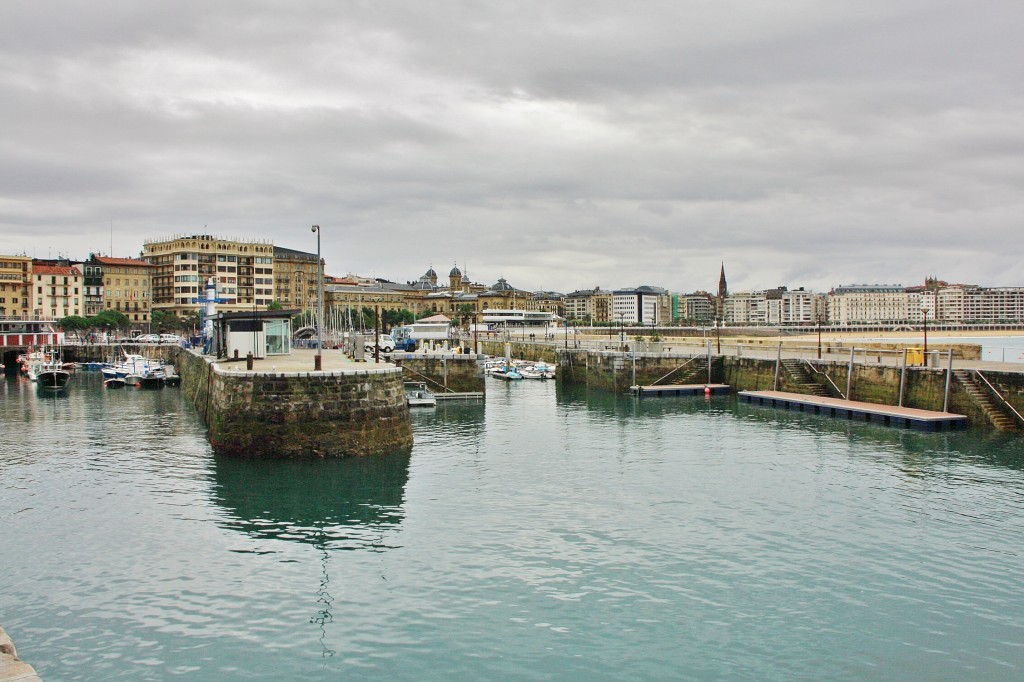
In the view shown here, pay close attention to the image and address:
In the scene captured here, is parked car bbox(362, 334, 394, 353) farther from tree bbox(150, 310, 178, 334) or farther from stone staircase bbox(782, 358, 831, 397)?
tree bbox(150, 310, 178, 334)

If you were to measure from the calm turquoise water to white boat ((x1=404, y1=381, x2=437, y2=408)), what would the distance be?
19.3 metres

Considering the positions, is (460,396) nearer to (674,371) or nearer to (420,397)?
(420,397)

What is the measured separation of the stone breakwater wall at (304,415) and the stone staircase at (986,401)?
31524 mm

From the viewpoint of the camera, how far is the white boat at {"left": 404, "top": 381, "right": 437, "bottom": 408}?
5781 cm

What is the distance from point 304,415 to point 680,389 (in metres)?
39.2

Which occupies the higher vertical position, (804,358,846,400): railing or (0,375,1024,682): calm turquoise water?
(804,358,846,400): railing

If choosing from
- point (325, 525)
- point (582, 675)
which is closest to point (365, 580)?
point (325, 525)

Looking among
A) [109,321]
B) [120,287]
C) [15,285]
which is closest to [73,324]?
[109,321]

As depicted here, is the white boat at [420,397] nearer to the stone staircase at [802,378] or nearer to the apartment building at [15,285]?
the stone staircase at [802,378]

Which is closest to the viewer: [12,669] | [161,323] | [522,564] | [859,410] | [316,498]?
[12,669]

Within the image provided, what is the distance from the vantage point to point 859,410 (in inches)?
1925

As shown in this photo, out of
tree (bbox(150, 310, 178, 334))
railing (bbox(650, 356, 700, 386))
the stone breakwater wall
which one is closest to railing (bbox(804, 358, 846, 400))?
railing (bbox(650, 356, 700, 386))

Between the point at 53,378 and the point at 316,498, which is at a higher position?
the point at 53,378

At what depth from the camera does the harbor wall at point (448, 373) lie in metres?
63.6
